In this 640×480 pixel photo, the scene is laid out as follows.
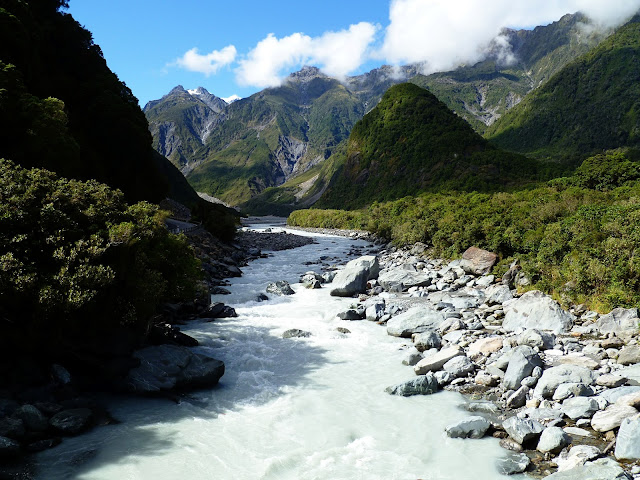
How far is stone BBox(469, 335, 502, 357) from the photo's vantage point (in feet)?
51.9

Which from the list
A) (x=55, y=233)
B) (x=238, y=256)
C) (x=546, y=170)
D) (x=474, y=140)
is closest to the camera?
(x=55, y=233)

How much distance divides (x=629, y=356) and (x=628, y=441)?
17.4ft

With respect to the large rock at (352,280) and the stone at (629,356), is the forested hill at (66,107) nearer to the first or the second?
the large rock at (352,280)

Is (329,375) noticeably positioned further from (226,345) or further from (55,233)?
(55,233)

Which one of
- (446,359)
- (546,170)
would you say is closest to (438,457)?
(446,359)

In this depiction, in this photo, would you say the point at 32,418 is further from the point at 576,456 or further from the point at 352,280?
the point at 352,280

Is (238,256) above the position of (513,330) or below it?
above

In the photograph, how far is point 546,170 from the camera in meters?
109

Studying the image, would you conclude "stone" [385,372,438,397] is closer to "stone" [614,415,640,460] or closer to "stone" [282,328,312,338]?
"stone" [614,415,640,460]

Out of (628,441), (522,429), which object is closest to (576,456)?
(628,441)

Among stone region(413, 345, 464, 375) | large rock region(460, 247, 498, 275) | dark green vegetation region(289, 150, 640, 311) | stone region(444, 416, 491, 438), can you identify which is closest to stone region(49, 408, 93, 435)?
stone region(444, 416, 491, 438)

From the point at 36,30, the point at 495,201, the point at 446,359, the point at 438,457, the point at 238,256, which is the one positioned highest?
the point at 36,30

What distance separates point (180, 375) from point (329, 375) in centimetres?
583

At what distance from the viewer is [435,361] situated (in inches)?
608
